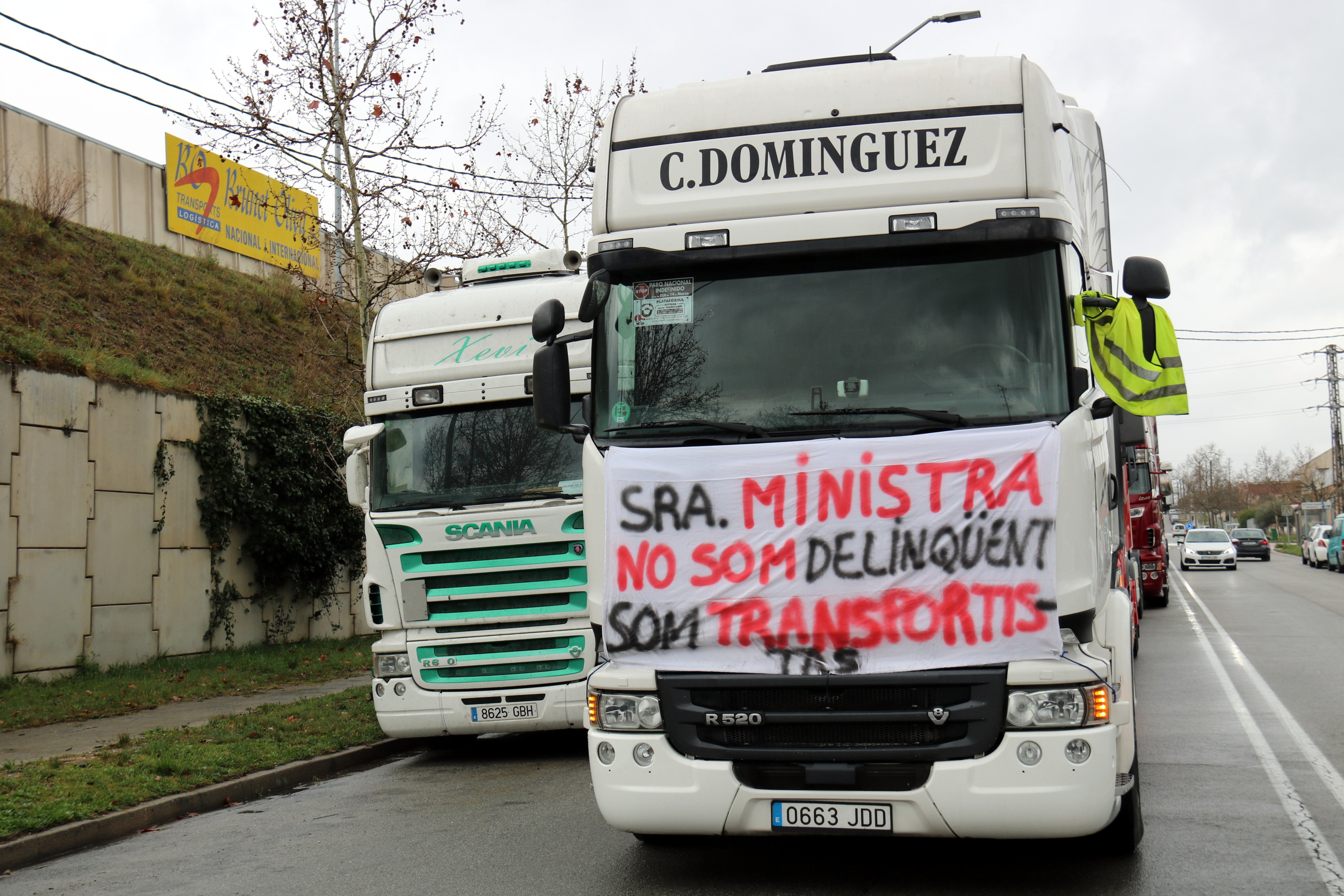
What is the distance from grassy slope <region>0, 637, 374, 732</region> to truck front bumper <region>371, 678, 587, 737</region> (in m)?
3.80

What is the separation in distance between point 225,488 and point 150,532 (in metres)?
1.48

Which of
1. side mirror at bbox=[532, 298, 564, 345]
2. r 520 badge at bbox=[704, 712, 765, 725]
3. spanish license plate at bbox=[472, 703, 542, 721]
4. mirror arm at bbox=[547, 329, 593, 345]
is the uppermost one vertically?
side mirror at bbox=[532, 298, 564, 345]

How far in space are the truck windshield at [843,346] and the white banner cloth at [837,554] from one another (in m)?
0.19

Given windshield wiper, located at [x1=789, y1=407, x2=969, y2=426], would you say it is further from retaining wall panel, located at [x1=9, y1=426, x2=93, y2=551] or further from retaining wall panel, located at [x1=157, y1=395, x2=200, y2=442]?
retaining wall panel, located at [x1=157, y1=395, x2=200, y2=442]

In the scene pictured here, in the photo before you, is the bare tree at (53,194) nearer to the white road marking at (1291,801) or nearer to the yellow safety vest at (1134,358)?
the white road marking at (1291,801)

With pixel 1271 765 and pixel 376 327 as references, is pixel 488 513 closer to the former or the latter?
pixel 376 327

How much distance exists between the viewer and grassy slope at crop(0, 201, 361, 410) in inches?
727

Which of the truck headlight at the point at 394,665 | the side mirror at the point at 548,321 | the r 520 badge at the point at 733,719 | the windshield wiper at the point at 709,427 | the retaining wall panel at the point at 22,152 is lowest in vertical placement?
the truck headlight at the point at 394,665

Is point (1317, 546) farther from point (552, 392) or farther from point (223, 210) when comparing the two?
point (552, 392)

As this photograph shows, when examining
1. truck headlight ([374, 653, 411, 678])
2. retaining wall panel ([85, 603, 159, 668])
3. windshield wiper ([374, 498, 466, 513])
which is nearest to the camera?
windshield wiper ([374, 498, 466, 513])

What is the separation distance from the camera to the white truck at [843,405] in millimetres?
4992

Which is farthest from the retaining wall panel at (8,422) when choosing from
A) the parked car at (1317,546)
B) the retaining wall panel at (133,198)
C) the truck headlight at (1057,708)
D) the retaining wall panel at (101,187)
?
the parked car at (1317,546)

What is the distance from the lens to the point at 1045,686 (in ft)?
16.2

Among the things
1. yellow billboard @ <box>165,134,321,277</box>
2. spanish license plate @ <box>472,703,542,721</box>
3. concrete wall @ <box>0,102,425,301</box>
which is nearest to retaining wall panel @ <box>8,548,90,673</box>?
spanish license plate @ <box>472,703,542,721</box>
